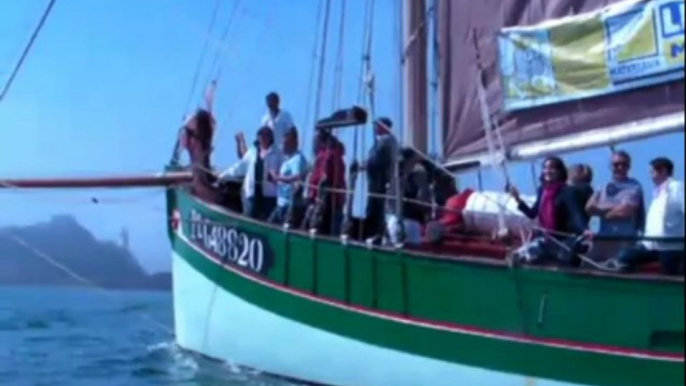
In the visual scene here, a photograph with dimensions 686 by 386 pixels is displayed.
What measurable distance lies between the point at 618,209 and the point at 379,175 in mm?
3281

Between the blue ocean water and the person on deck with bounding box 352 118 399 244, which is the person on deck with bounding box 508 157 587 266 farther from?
the blue ocean water

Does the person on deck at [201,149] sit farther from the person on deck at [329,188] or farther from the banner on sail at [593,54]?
the banner on sail at [593,54]

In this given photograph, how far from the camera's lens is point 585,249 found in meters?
12.3

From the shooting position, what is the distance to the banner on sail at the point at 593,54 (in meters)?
12.1

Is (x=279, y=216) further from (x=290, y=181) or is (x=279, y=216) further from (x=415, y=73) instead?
(x=415, y=73)

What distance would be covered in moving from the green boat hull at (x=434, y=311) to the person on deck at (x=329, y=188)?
11.1 inches

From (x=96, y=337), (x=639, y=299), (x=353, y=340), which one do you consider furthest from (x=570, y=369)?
(x=96, y=337)

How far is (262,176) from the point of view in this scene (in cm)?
1683

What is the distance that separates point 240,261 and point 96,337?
12.6m

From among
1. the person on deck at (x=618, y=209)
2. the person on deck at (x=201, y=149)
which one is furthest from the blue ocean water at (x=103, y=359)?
the person on deck at (x=618, y=209)

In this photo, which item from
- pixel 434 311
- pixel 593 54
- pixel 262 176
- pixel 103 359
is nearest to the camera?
pixel 593 54

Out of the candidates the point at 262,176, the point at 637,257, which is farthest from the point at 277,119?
the point at 637,257

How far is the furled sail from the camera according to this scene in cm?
1226

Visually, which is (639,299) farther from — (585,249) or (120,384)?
(120,384)
